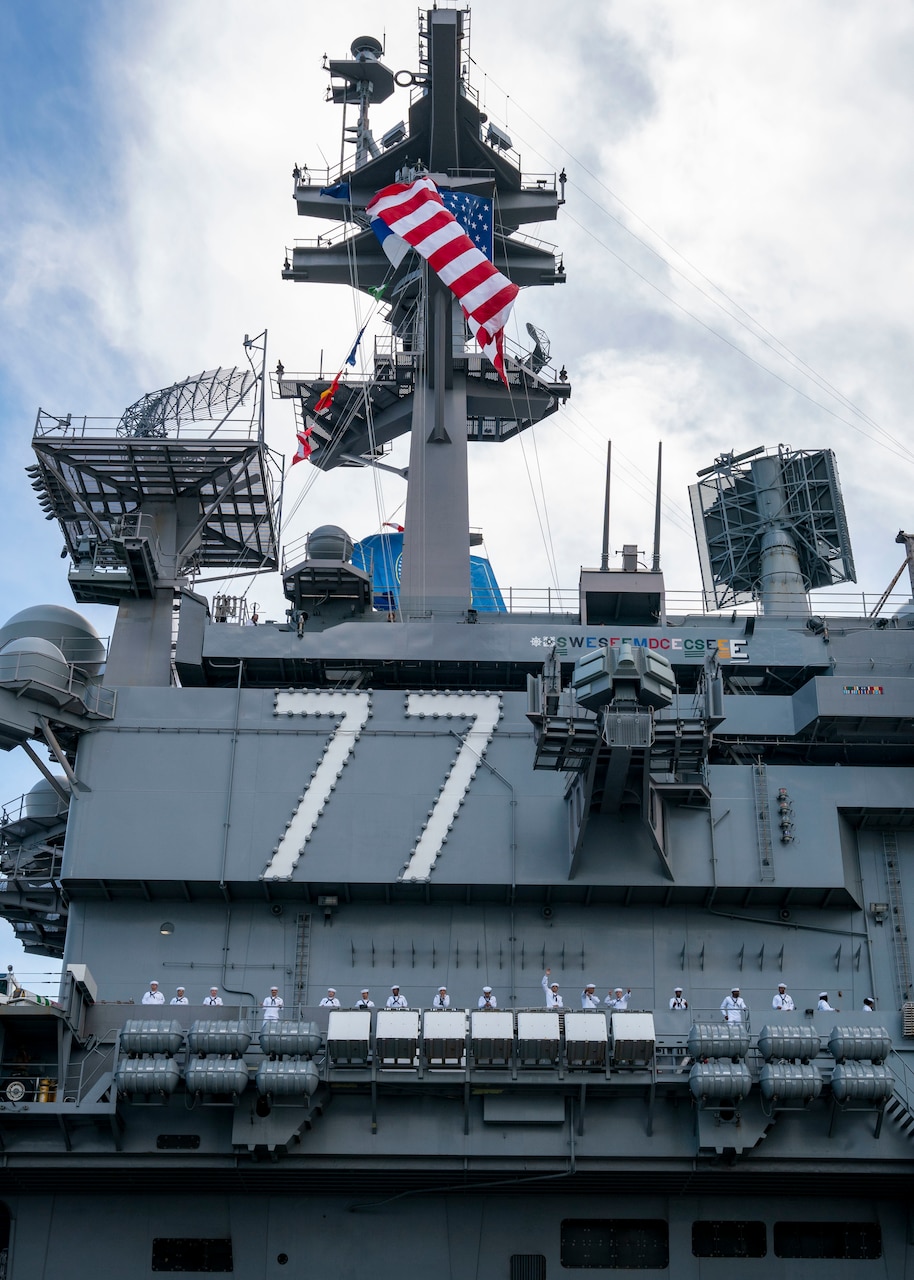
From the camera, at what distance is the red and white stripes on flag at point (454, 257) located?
23.5m

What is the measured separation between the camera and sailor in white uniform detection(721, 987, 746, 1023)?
16.2 metres

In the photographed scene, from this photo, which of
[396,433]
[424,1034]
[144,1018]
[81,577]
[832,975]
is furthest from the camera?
[396,433]

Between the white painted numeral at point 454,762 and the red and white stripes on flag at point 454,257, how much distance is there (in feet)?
21.8

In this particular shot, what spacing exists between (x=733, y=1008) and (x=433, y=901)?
178 inches

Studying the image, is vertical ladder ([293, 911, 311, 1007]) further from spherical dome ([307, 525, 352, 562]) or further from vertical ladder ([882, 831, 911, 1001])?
vertical ladder ([882, 831, 911, 1001])

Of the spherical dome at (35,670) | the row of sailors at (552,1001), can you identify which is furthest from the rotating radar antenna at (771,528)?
the spherical dome at (35,670)

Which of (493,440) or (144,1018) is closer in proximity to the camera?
→ (144,1018)

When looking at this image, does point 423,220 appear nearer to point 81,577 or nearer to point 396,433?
point 396,433

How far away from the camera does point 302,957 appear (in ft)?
60.9

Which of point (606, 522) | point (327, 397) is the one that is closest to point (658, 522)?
point (606, 522)

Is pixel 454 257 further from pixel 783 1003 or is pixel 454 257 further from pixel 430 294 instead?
pixel 783 1003

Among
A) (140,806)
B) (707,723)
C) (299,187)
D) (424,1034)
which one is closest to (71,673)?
(140,806)

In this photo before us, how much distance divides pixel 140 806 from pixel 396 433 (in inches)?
457

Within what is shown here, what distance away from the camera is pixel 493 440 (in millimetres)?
29578
